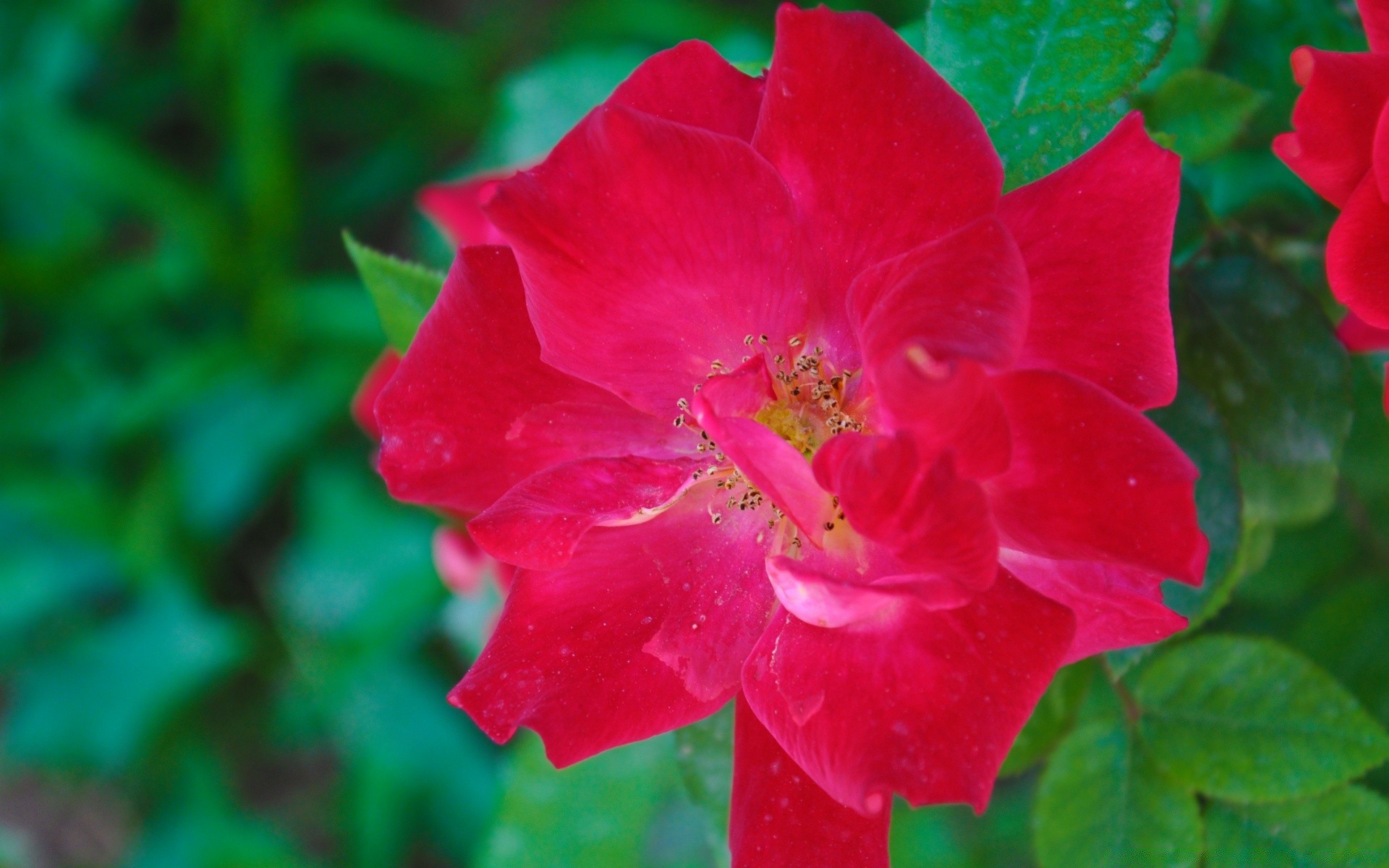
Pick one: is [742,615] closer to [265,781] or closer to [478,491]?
[478,491]

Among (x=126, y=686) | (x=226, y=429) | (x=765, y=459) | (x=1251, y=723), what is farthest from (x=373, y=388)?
(x=126, y=686)

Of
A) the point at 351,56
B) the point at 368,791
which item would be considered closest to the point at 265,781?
the point at 368,791

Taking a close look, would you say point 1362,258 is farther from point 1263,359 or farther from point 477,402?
point 477,402

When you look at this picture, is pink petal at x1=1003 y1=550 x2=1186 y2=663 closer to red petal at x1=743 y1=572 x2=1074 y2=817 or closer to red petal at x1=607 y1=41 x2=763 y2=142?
red petal at x1=743 y1=572 x2=1074 y2=817

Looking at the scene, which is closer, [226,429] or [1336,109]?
[1336,109]

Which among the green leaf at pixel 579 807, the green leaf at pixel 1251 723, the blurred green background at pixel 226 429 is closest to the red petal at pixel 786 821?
the green leaf at pixel 1251 723

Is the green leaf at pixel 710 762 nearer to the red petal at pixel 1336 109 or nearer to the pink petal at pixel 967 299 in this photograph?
the pink petal at pixel 967 299

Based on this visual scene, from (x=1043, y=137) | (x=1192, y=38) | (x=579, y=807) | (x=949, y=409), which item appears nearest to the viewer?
(x=949, y=409)

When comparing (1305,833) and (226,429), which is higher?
(1305,833)
